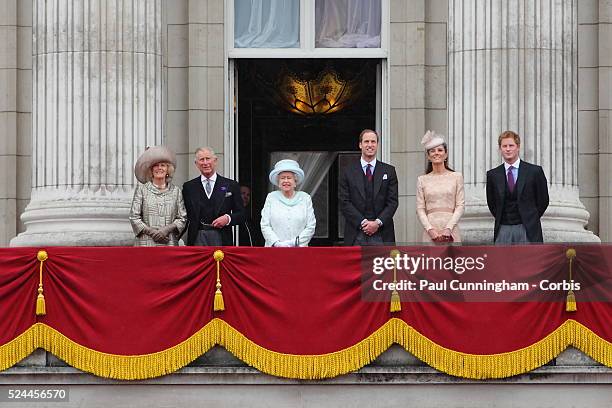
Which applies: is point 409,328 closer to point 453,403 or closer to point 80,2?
point 453,403

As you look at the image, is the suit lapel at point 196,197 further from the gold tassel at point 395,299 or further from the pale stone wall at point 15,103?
the pale stone wall at point 15,103

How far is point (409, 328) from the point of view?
17.1m

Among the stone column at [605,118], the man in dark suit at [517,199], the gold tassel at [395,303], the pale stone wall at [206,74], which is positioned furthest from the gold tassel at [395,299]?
the stone column at [605,118]

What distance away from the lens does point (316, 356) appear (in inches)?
675

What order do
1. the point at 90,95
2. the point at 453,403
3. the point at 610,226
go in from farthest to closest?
the point at 610,226
the point at 90,95
the point at 453,403

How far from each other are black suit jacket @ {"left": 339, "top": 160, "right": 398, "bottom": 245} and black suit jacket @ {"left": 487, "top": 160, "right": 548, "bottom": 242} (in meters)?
1.13

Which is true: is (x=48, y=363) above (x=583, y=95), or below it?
below

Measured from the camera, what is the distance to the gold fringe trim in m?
17.0

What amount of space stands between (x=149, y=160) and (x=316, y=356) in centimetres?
293

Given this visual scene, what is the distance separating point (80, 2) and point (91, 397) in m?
5.18

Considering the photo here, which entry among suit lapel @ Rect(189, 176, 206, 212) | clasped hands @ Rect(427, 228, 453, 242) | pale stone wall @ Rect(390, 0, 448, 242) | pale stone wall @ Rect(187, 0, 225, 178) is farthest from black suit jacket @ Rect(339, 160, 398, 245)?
pale stone wall @ Rect(187, 0, 225, 178)

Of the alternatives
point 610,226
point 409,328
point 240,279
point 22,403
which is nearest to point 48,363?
point 22,403

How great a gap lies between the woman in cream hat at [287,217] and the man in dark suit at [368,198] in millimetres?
443

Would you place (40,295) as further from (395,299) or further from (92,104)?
(395,299)
